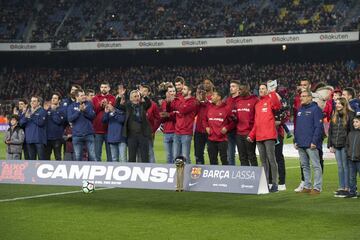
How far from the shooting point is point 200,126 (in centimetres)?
1653

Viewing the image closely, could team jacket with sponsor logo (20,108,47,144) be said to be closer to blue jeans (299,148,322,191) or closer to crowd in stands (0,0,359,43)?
blue jeans (299,148,322,191)

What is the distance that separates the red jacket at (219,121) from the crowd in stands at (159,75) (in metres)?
33.1

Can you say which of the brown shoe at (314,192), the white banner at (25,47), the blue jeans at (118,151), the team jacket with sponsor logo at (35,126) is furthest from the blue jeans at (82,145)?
the white banner at (25,47)

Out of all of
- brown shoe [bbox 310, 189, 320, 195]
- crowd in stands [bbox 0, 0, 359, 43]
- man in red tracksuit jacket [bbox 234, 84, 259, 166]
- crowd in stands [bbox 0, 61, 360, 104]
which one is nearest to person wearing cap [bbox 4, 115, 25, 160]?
man in red tracksuit jacket [bbox 234, 84, 259, 166]

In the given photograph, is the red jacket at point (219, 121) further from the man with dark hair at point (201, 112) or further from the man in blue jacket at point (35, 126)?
the man in blue jacket at point (35, 126)

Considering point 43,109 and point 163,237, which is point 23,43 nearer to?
point 43,109

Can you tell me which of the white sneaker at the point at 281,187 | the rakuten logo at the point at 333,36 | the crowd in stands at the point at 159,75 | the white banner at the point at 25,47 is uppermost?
the white banner at the point at 25,47

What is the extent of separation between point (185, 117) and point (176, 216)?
465cm

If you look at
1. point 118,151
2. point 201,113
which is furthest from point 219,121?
point 118,151

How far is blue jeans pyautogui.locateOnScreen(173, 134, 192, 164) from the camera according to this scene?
16.2 meters

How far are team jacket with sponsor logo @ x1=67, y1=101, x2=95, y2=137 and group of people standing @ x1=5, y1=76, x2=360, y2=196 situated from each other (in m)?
0.02

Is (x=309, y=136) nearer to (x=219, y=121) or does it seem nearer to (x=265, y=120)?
(x=265, y=120)

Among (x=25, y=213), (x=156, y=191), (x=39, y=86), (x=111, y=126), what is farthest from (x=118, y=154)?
(x=39, y=86)

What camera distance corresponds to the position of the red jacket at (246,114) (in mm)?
14828
